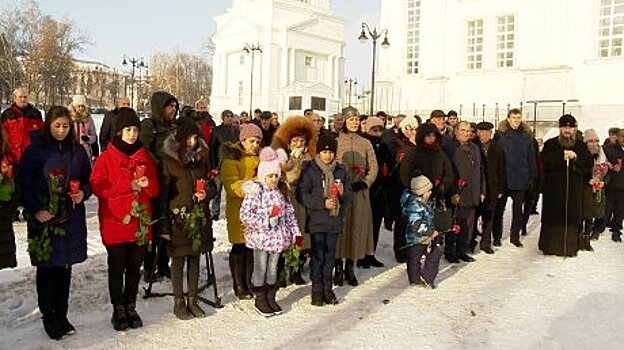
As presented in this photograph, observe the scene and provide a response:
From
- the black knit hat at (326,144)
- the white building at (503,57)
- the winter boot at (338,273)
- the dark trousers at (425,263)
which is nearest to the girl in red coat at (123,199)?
the black knit hat at (326,144)

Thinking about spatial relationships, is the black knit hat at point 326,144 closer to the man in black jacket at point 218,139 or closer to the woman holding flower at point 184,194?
the woman holding flower at point 184,194

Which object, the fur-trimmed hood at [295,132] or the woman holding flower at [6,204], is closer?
the woman holding flower at [6,204]

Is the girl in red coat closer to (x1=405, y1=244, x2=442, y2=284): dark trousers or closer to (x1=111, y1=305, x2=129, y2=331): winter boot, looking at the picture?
(x1=111, y1=305, x2=129, y2=331): winter boot

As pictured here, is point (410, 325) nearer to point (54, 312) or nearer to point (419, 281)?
point (419, 281)

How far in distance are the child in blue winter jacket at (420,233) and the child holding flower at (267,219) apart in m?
1.75

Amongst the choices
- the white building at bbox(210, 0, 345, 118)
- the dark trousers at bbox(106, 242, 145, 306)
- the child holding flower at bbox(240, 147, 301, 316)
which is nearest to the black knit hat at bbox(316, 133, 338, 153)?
the child holding flower at bbox(240, 147, 301, 316)

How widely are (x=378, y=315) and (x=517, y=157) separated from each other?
4711mm

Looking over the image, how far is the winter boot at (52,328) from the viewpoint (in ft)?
16.5

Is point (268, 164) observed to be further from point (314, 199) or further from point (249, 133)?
point (314, 199)

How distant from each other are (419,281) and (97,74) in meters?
91.4

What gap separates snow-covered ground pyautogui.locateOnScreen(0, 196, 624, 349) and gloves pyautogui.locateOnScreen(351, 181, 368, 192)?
1236 mm

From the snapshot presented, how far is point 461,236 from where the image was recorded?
870 centimetres

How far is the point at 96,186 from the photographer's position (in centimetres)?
511

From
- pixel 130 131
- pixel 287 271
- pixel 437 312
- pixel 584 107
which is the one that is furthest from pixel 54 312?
pixel 584 107
